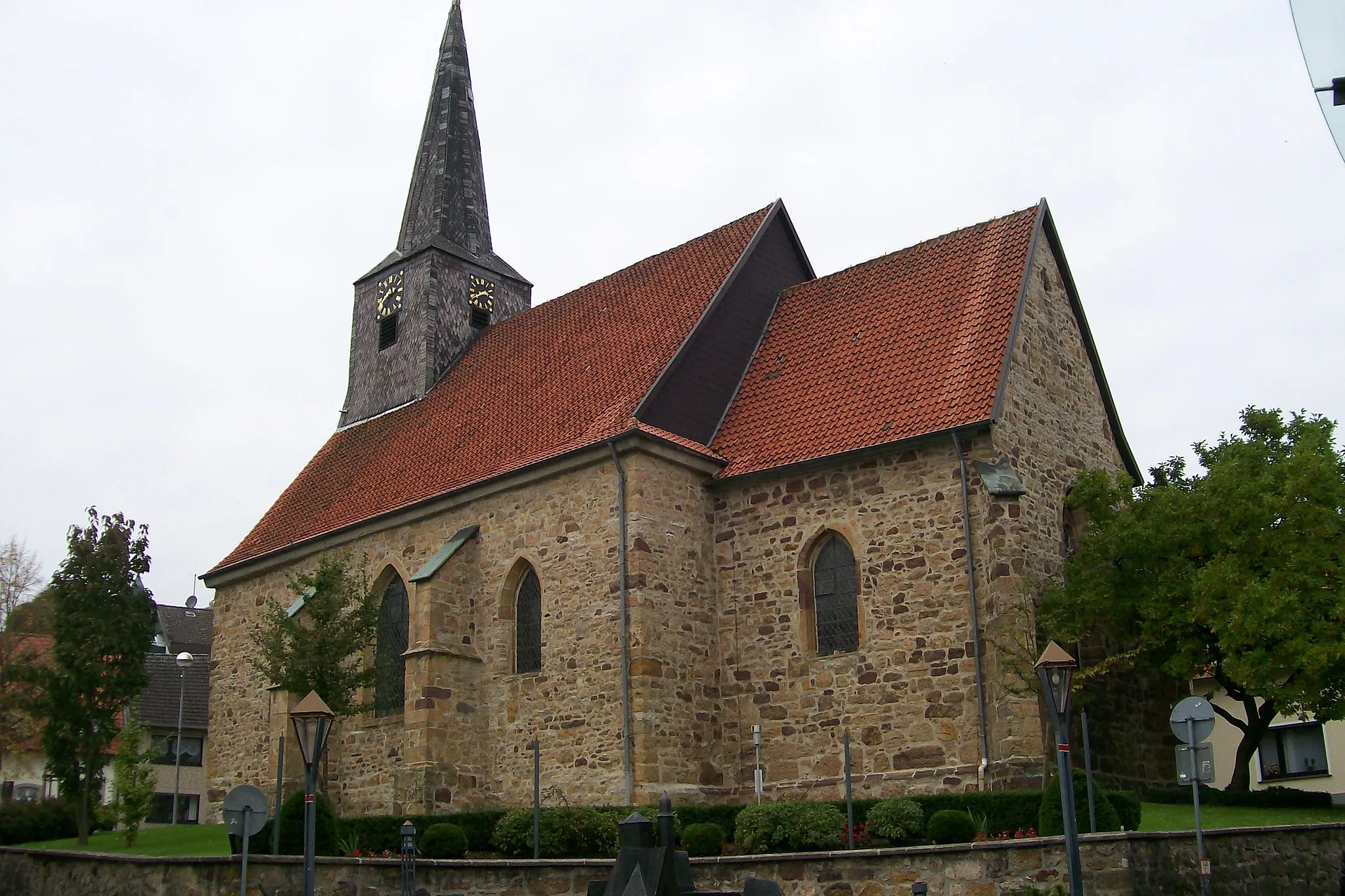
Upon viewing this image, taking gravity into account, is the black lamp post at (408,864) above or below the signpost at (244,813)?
below

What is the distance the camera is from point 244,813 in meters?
16.0

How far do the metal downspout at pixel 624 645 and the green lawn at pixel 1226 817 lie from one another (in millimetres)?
7456

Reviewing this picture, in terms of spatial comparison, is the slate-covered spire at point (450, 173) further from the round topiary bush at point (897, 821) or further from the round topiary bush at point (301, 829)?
the round topiary bush at point (897, 821)

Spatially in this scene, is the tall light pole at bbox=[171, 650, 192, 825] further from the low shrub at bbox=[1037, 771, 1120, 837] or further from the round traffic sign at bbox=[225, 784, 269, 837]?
the low shrub at bbox=[1037, 771, 1120, 837]

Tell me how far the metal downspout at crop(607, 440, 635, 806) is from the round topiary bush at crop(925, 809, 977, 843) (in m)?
5.55

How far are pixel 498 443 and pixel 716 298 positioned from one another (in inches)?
195

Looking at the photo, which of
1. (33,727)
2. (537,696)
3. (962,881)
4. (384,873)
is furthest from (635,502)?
(33,727)

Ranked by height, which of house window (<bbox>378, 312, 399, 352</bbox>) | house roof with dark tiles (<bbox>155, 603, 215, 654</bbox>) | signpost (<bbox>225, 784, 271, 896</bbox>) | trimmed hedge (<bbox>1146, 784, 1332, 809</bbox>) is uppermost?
house window (<bbox>378, 312, 399, 352</bbox>)

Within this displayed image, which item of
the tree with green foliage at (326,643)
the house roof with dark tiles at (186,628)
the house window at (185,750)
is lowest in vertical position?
the house window at (185,750)

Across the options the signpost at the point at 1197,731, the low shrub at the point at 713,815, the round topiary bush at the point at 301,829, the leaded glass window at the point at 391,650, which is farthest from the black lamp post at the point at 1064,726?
the leaded glass window at the point at 391,650

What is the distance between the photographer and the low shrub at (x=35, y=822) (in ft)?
90.9

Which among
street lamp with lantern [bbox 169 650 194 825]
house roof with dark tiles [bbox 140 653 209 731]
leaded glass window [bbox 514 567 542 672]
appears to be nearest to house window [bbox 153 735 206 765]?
street lamp with lantern [bbox 169 650 194 825]

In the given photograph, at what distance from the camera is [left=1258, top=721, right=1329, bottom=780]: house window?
30.8 meters

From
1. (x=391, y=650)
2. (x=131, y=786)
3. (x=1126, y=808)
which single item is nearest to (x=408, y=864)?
(x=1126, y=808)
